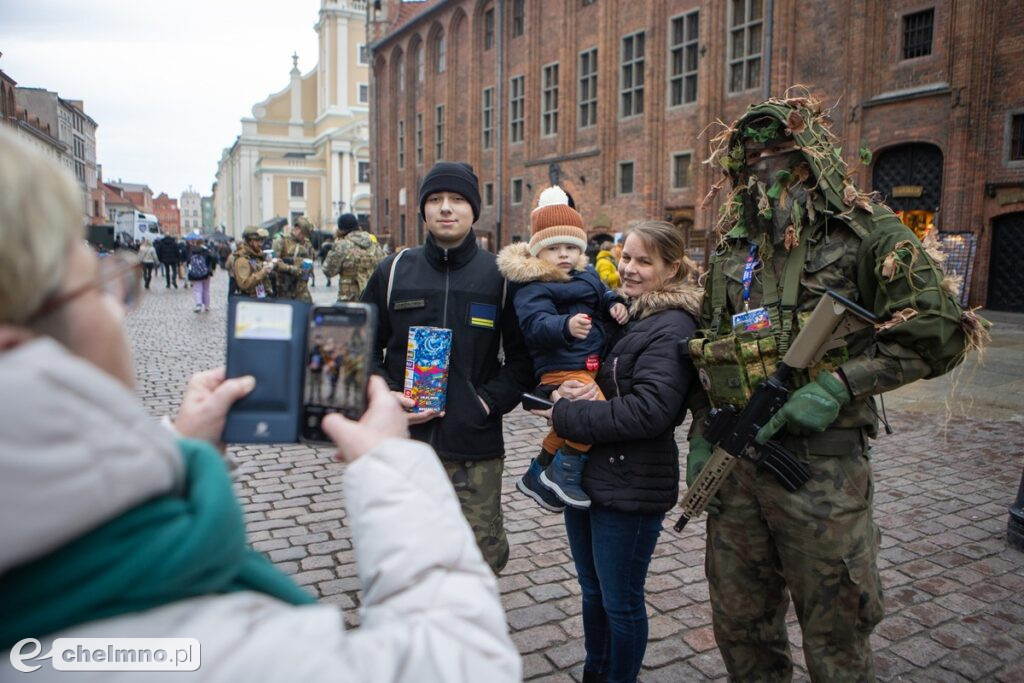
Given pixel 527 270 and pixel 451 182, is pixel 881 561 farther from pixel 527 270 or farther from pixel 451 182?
pixel 451 182

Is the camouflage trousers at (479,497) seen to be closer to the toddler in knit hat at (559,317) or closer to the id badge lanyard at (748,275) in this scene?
the toddler in knit hat at (559,317)

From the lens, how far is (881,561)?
15.9 ft

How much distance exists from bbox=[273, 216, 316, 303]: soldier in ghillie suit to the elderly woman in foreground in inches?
491

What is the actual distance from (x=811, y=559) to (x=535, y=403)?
4.02 feet

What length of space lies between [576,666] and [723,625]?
0.88 meters

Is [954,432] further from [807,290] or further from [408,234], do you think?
[408,234]

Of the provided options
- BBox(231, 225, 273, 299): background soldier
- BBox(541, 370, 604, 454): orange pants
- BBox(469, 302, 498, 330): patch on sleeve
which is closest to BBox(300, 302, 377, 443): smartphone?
A: BBox(541, 370, 604, 454): orange pants

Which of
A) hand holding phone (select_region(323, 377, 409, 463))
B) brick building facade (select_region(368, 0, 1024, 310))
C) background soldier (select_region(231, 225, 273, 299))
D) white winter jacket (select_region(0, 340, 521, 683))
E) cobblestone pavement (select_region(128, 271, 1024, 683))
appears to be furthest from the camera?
brick building facade (select_region(368, 0, 1024, 310))

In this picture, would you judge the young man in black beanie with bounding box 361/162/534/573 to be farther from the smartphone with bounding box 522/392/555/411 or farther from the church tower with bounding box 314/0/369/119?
the church tower with bounding box 314/0/369/119

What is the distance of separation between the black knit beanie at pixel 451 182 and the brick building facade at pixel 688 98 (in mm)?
15080

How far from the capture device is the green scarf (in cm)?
89

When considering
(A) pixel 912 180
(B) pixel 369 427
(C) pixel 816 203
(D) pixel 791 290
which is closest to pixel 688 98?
(A) pixel 912 180

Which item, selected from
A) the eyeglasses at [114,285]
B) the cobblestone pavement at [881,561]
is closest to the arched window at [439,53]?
the cobblestone pavement at [881,561]

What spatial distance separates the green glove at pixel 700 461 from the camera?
303 cm
